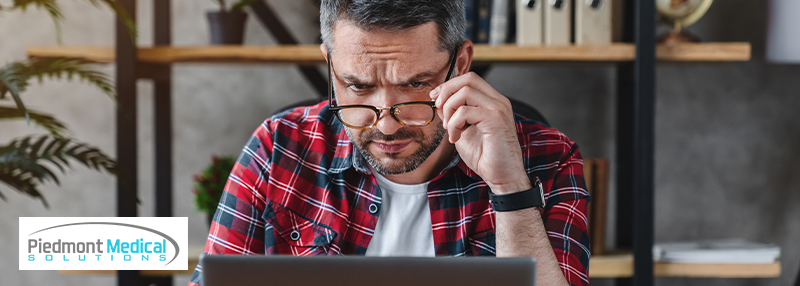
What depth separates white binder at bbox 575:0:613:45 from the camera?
4.38ft

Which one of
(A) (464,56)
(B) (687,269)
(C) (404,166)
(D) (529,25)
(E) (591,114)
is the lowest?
(B) (687,269)

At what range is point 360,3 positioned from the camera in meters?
0.86

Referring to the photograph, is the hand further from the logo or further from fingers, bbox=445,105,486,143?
the logo

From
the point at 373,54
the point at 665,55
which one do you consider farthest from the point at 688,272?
the point at 373,54

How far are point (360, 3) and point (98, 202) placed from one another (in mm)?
1416

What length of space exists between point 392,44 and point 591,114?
3.56ft

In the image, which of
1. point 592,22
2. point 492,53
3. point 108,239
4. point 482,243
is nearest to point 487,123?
point 482,243

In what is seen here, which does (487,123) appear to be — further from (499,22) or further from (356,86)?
(499,22)

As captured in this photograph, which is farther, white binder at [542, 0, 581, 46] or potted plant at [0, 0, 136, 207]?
white binder at [542, 0, 581, 46]

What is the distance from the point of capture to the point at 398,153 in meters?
0.94

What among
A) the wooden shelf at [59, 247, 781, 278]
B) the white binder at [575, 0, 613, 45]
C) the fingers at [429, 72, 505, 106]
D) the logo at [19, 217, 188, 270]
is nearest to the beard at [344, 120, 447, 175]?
the fingers at [429, 72, 505, 106]

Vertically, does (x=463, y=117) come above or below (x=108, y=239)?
above

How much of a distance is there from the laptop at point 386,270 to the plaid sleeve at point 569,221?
1.64ft

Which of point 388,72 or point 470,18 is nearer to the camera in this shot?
point 388,72
